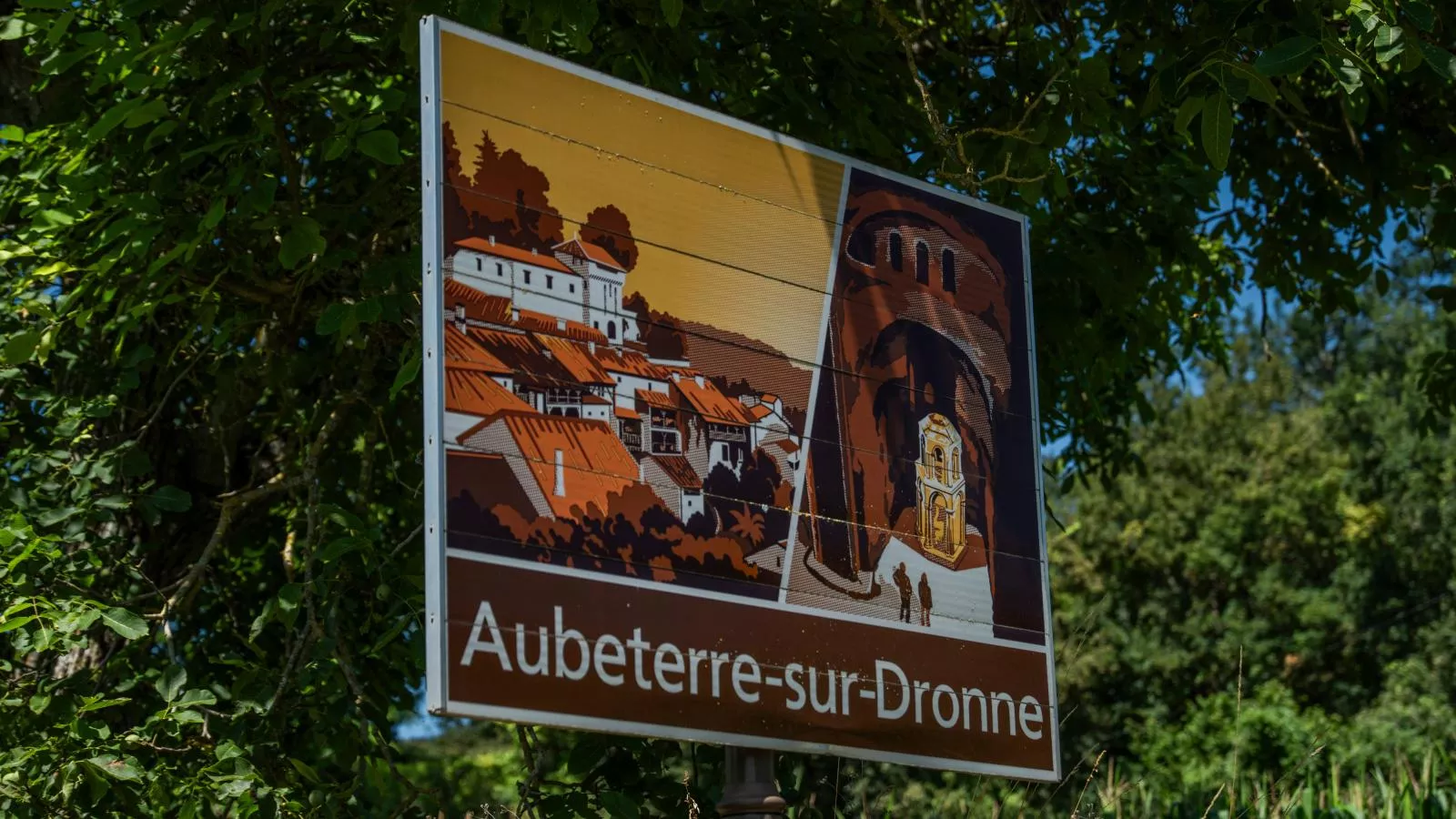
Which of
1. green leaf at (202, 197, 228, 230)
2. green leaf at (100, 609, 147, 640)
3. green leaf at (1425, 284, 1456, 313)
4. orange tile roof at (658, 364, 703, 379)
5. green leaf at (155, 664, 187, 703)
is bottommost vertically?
green leaf at (155, 664, 187, 703)

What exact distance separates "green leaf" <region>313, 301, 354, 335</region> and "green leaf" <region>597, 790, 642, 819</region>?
1798 millimetres

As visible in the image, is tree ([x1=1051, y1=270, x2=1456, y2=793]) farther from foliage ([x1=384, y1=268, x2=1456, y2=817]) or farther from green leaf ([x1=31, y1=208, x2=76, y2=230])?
green leaf ([x1=31, y1=208, x2=76, y2=230])

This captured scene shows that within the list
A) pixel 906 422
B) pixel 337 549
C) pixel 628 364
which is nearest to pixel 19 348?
pixel 337 549

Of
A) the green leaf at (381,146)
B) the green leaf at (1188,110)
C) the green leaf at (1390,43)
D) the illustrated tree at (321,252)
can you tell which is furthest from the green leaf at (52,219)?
the green leaf at (1390,43)

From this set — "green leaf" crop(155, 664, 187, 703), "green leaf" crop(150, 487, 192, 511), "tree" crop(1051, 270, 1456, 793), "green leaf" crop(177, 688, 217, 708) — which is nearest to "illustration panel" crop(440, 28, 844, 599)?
"green leaf" crop(177, 688, 217, 708)

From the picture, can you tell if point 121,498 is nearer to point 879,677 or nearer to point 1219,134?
point 879,677

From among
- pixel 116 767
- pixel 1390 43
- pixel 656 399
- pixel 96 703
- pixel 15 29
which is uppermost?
pixel 15 29

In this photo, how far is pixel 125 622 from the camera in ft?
18.0

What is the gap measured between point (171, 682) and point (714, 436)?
250 centimetres

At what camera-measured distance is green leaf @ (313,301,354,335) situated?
5.46 m

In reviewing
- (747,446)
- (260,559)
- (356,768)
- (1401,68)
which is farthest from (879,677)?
(260,559)

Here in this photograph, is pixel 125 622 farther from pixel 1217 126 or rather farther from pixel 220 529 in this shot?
pixel 1217 126

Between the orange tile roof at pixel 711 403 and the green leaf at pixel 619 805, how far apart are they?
4.23 feet

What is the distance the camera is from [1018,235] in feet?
17.4
